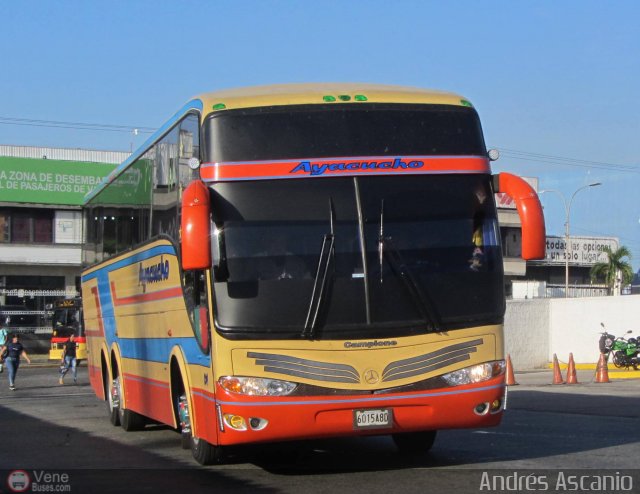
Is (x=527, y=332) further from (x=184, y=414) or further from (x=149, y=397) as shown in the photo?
(x=184, y=414)

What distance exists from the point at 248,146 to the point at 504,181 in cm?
245

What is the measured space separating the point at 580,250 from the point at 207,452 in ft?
211

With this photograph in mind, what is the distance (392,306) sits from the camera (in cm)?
934

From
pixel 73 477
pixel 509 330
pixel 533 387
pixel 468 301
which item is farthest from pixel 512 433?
pixel 509 330

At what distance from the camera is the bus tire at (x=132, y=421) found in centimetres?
1536

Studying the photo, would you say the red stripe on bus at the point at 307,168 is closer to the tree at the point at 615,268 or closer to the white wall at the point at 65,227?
the white wall at the point at 65,227

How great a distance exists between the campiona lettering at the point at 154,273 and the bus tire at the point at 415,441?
10.3 ft

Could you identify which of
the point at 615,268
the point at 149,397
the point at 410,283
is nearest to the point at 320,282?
the point at 410,283

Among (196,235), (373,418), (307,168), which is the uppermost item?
(307,168)

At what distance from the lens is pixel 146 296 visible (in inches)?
515

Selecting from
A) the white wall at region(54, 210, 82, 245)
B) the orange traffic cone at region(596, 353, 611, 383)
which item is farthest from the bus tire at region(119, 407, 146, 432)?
the white wall at region(54, 210, 82, 245)

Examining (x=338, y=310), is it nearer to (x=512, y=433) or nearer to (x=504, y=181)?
(x=504, y=181)

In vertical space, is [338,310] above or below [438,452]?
above
